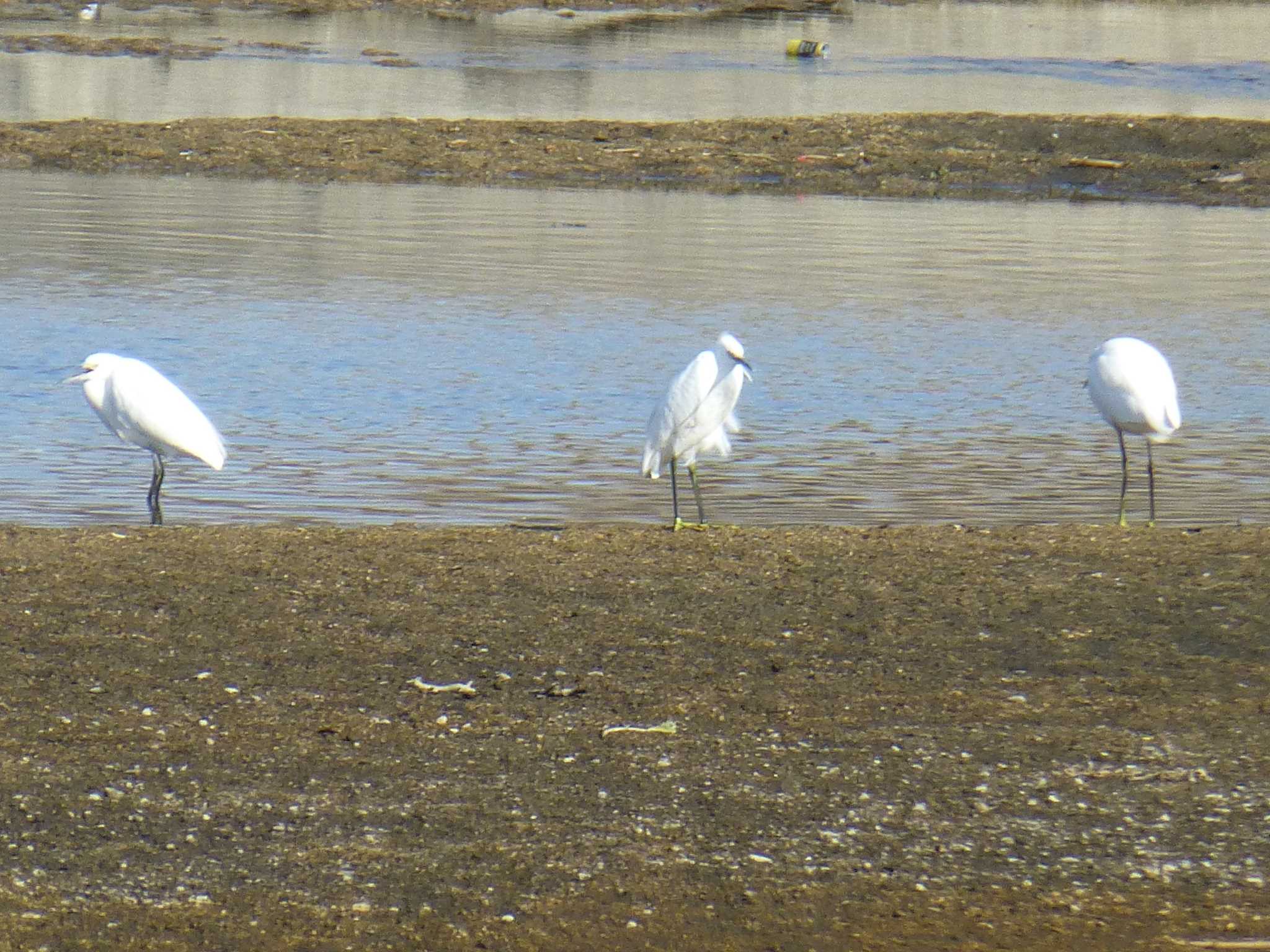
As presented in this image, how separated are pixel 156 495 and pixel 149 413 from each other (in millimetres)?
381

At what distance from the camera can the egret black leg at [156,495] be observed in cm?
883

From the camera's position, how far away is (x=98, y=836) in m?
4.86

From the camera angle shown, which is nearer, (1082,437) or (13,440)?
(13,440)

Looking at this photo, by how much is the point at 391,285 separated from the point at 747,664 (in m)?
10.7

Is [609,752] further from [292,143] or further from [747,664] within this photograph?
[292,143]

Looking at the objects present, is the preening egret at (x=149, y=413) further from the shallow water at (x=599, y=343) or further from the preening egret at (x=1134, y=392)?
the preening egret at (x=1134, y=392)

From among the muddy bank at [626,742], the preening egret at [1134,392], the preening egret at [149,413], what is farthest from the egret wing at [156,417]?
the preening egret at [1134,392]

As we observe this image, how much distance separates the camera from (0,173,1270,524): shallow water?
9.96 metres

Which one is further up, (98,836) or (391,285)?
(391,285)

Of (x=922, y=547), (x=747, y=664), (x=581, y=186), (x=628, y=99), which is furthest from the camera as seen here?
(x=628, y=99)

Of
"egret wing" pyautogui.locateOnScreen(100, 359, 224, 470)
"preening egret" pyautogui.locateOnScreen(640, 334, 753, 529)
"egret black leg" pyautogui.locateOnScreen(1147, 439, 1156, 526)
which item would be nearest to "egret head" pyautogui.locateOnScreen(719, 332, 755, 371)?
"preening egret" pyautogui.locateOnScreen(640, 334, 753, 529)

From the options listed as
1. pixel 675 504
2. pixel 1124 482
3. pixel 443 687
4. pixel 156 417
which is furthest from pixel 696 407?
pixel 443 687

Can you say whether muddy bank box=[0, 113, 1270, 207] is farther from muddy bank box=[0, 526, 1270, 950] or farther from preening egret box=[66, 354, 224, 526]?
muddy bank box=[0, 526, 1270, 950]

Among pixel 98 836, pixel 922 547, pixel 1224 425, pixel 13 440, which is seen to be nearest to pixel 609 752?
pixel 98 836
